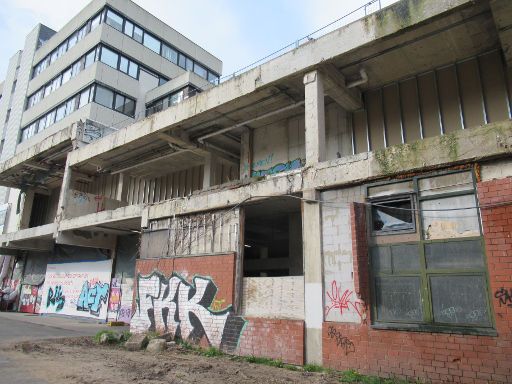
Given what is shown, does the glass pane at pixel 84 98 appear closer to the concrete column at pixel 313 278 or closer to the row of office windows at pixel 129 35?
the row of office windows at pixel 129 35

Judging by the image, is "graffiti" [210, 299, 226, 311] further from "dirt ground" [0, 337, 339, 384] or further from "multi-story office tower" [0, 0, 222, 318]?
"multi-story office tower" [0, 0, 222, 318]

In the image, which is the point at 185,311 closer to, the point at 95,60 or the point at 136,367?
the point at 136,367

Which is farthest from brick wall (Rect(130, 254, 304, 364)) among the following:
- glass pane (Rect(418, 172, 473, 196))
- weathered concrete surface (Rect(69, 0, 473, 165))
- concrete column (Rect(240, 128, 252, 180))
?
weathered concrete surface (Rect(69, 0, 473, 165))

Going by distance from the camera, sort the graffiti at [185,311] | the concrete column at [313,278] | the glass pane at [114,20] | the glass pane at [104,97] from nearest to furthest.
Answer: the concrete column at [313,278] < the graffiti at [185,311] < the glass pane at [104,97] < the glass pane at [114,20]

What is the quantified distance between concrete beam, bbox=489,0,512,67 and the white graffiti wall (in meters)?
18.0

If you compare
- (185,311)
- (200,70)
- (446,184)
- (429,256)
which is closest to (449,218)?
(446,184)

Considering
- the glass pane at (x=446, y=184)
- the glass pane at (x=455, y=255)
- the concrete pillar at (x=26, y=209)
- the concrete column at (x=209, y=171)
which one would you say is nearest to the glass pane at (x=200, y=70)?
the concrete pillar at (x=26, y=209)

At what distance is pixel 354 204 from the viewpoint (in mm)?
8352

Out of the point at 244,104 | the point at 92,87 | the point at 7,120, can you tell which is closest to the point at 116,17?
the point at 92,87

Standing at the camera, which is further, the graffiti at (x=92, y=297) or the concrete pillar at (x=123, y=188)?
the graffiti at (x=92, y=297)

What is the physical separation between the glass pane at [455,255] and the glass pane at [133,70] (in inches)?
929

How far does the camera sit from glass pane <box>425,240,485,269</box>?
7.18 metres

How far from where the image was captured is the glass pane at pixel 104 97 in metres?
24.2

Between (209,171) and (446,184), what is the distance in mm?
9651
